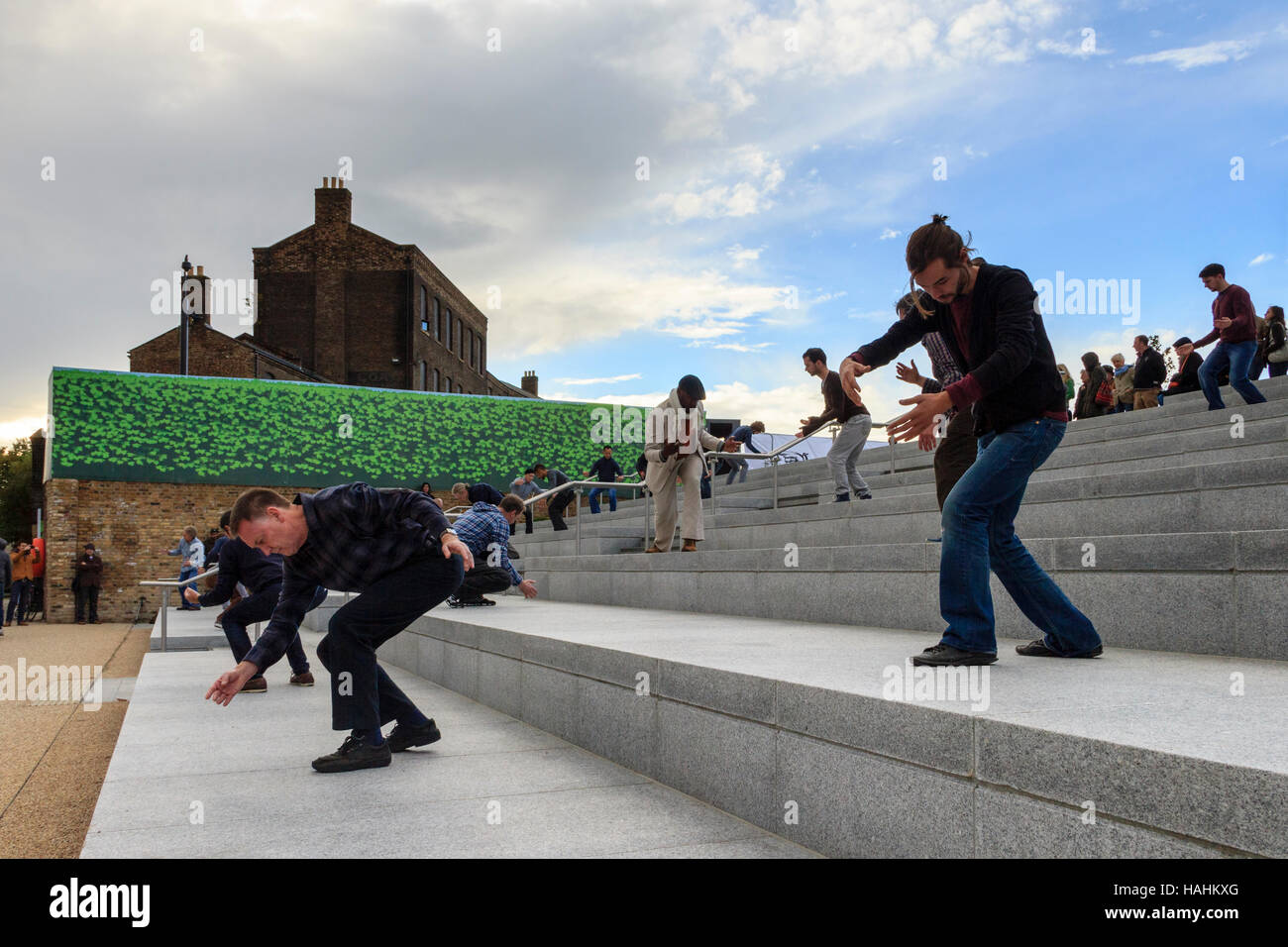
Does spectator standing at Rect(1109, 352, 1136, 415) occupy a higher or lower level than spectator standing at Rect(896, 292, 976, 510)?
higher

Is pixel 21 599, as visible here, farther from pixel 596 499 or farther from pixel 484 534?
pixel 484 534

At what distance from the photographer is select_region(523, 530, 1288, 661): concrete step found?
369 cm

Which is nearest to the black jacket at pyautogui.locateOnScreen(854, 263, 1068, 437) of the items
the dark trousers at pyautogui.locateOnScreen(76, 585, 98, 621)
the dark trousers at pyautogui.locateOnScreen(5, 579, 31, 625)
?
the dark trousers at pyautogui.locateOnScreen(5, 579, 31, 625)

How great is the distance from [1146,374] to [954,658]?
10847 millimetres

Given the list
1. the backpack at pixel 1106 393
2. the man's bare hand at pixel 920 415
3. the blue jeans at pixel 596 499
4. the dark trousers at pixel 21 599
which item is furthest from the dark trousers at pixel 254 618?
the dark trousers at pixel 21 599

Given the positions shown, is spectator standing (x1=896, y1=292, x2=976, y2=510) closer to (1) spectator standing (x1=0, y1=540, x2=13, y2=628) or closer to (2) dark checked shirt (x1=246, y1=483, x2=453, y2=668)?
(2) dark checked shirt (x1=246, y1=483, x2=453, y2=668)

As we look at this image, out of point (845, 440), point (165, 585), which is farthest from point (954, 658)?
point (165, 585)

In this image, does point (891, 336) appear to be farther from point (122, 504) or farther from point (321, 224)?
point (321, 224)

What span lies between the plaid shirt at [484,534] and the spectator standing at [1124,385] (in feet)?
29.5

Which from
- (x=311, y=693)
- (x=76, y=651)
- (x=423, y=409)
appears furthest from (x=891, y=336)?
(x=423, y=409)

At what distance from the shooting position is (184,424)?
23422mm

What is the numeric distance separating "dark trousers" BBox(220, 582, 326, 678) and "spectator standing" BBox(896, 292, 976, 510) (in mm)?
4720

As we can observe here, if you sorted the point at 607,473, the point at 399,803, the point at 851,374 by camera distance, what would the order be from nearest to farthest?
the point at 399,803 → the point at 851,374 → the point at 607,473

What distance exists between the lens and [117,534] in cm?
2230
